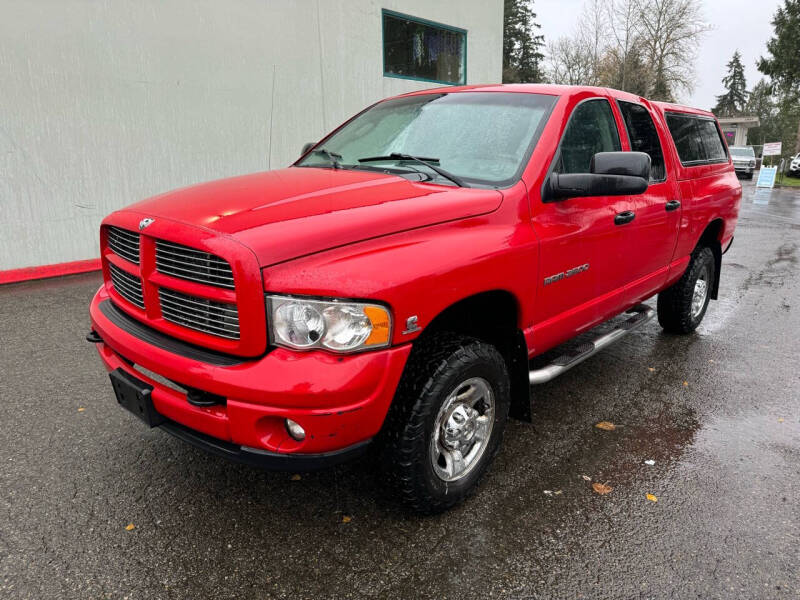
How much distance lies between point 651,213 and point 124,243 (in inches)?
124

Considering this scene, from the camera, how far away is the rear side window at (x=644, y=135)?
3.78 m

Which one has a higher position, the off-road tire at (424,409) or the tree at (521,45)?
the tree at (521,45)

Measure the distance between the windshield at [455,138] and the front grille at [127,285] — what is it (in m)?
1.30

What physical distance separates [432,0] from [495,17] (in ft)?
6.66

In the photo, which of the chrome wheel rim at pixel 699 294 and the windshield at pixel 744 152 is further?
the windshield at pixel 744 152

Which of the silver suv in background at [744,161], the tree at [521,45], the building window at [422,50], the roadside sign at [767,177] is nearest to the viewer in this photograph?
the building window at [422,50]

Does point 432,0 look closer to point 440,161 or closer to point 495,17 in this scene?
point 495,17

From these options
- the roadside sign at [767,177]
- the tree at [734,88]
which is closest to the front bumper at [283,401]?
the roadside sign at [767,177]

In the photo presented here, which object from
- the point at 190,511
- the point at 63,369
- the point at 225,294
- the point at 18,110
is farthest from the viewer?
the point at 18,110

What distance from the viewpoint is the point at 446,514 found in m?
2.64

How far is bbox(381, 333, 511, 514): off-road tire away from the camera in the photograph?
2303 mm

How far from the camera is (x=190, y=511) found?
8.72 feet

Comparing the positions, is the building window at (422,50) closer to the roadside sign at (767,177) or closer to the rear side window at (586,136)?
the rear side window at (586,136)

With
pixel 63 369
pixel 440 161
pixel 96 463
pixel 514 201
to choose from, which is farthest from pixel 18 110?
pixel 514 201
